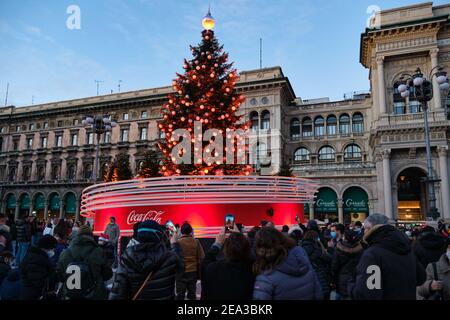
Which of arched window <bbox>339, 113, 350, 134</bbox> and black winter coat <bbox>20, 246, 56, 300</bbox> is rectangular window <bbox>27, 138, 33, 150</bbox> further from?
black winter coat <bbox>20, 246, 56, 300</bbox>

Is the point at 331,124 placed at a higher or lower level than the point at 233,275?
higher

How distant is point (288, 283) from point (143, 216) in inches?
354

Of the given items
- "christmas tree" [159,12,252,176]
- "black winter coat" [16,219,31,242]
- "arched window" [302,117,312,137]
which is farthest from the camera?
"arched window" [302,117,312,137]

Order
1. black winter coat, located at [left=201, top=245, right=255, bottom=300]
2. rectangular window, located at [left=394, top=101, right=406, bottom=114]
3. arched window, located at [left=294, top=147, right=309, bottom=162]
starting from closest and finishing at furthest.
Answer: black winter coat, located at [left=201, top=245, right=255, bottom=300] < rectangular window, located at [left=394, top=101, right=406, bottom=114] < arched window, located at [left=294, top=147, right=309, bottom=162]

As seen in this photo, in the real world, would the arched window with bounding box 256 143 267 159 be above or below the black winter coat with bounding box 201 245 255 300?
above

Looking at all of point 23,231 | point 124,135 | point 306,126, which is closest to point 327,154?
point 306,126

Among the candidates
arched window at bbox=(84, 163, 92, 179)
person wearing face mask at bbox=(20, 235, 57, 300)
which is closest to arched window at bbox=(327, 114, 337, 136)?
arched window at bbox=(84, 163, 92, 179)

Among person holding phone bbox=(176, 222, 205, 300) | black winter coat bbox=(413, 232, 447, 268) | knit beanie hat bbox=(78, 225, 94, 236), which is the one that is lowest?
person holding phone bbox=(176, 222, 205, 300)

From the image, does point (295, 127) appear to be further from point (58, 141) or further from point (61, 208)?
point (58, 141)

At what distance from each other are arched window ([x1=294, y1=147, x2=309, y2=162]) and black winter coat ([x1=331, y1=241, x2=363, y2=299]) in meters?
35.4

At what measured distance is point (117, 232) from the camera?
1039 cm

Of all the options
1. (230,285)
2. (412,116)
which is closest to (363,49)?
(412,116)

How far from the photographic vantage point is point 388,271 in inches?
118

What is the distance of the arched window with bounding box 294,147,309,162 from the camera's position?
3925 centimetres
